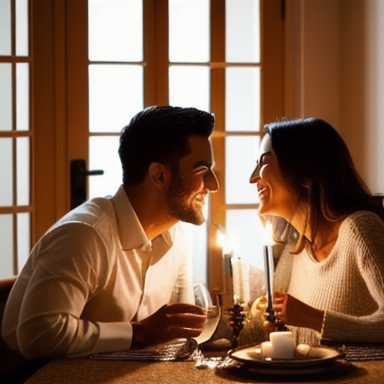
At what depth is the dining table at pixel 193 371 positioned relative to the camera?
1.78m

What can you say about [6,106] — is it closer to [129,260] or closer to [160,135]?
[160,135]

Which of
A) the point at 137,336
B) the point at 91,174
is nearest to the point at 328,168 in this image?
the point at 137,336

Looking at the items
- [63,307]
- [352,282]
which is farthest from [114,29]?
[63,307]

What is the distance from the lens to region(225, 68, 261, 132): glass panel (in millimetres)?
3863

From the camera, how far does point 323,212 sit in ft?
8.57

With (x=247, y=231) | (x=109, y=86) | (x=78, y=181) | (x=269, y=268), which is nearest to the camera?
(x=269, y=268)

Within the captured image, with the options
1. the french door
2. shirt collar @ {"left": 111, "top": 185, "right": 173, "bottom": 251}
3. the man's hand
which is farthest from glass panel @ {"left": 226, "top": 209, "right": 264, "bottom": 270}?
the man's hand

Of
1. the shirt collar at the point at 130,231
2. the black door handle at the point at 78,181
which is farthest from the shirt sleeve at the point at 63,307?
the black door handle at the point at 78,181

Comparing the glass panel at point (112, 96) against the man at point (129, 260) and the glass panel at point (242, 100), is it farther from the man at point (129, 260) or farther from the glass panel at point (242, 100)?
the man at point (129, 260)

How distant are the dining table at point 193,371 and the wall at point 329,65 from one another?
1.85m

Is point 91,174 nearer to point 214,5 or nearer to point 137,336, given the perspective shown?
point 214,5

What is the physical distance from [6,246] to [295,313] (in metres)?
1.93

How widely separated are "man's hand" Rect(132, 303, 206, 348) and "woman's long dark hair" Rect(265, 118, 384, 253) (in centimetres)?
70

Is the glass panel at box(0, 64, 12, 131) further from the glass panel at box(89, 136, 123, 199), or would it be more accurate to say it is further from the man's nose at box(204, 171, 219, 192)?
the man's nose at box(204, 171, 219, 192)
